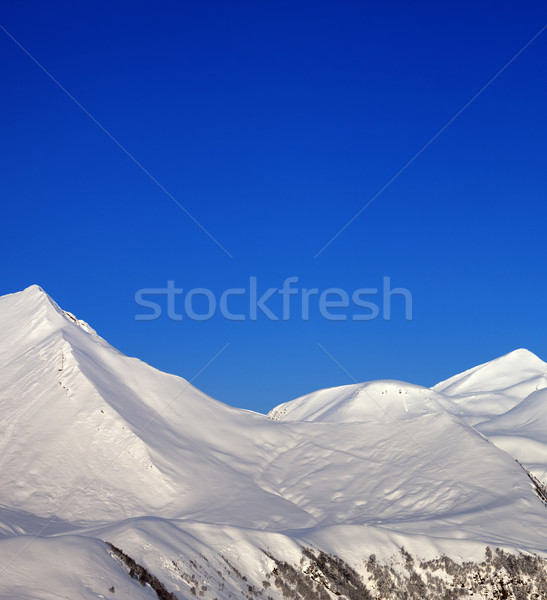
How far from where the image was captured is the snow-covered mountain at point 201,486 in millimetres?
50844

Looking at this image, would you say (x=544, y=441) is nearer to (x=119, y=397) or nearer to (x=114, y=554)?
(x=119, y=397)

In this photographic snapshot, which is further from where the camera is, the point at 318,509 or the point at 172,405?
the point at 172,405

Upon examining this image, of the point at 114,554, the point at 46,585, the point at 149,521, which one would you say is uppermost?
the point at 149,521

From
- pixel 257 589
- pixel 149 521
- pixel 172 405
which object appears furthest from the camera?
pixel 172 405

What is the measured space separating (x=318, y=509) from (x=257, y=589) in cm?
2437

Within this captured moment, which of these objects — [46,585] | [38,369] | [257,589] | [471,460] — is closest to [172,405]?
[38,369]

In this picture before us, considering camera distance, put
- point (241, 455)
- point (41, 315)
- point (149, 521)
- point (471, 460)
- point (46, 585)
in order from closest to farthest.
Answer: point (46, 585) < point (149, 521) < point (471, 460) < point (241, 455) < point (41, 315)

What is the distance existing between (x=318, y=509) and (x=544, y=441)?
59002 millimetres

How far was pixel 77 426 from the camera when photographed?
84.0m

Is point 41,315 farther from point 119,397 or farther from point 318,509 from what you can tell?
point 318,509

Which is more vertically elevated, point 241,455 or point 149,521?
point 241,455

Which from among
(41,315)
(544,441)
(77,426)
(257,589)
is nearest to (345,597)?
(257,589)

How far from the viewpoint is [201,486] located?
261ft

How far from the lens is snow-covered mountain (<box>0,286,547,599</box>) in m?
50.8
